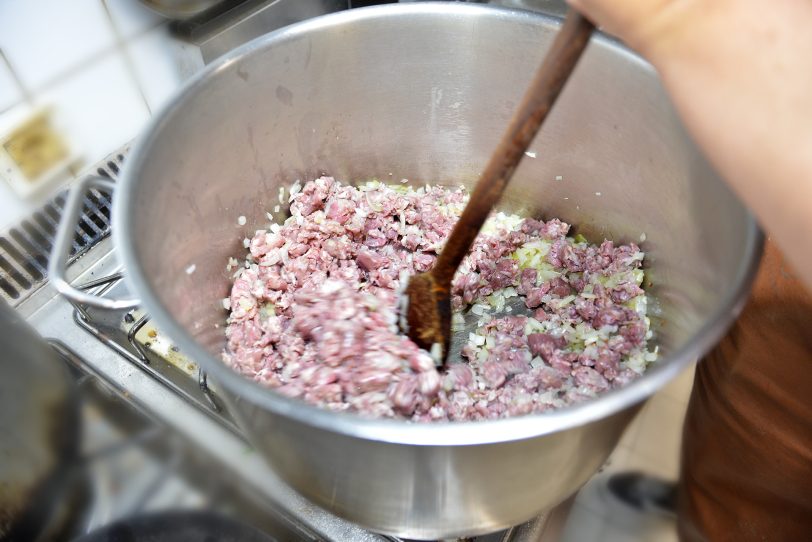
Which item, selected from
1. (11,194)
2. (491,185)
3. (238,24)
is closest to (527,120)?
(491,185)

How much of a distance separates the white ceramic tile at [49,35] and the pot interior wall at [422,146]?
0.31 metres

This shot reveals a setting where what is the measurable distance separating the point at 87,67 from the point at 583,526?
4.61ft

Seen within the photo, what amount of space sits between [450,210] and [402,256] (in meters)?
0.14

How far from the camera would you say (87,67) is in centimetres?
103

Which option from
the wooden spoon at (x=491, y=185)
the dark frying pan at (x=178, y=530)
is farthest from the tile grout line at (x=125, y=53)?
the dark frying pan at (x=178, y=530)

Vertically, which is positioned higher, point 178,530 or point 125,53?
point 125,53

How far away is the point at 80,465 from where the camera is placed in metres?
0.87

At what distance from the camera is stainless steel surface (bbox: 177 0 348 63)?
1075 mm

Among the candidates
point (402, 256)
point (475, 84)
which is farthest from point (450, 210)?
point (475, 84)

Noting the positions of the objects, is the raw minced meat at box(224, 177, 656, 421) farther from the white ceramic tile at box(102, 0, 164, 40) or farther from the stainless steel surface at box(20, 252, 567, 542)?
the white ceramic tile at box(102, 0, 164, 40)

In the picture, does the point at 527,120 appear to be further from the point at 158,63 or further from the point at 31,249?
the point at 31,249

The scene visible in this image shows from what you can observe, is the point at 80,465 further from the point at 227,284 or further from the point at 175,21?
the point at 175,21

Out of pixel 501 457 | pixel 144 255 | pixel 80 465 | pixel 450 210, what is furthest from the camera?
pixel 450 210

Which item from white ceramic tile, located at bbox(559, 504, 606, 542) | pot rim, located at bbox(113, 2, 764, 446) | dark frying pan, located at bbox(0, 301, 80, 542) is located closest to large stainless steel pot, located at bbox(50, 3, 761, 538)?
pot rim, located at bbox(113, 2, 764, 446)
